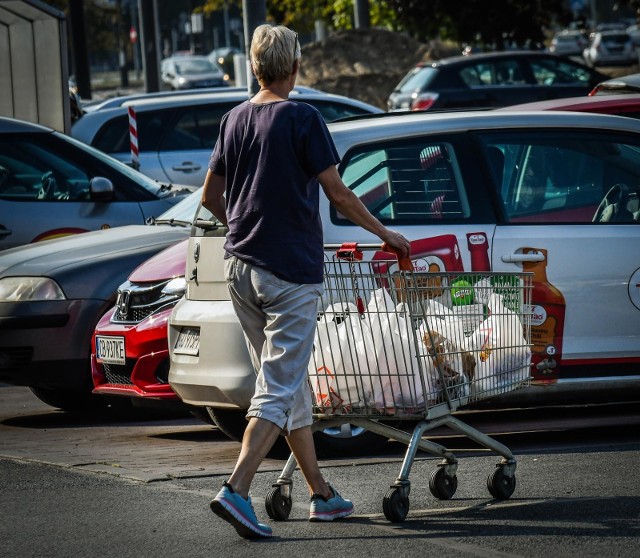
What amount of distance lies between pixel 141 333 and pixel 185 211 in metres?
1.50

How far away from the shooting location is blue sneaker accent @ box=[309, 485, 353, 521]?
A: 5.39 meters

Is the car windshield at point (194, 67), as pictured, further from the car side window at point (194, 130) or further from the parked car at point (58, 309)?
the parked car at point (58, 309)

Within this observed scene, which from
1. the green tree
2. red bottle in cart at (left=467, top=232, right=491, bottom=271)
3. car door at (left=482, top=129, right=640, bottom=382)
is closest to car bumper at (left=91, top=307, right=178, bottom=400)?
red bottle in cart at (left=467, top=232, right=491, bottom=271)

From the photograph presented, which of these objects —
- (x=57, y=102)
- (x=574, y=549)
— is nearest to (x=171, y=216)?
(x=574, y=549)

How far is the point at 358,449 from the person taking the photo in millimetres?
6781

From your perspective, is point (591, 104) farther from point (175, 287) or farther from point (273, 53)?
point (273, 53)

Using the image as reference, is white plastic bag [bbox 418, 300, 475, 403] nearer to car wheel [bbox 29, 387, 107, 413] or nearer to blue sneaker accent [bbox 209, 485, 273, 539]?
blue sneaker accent [bbox 209, 485, 273, 539]

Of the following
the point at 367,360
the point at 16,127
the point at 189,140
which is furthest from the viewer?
the point at 189,140

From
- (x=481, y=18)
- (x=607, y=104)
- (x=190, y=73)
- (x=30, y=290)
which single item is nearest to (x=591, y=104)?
(x=607, y=104)

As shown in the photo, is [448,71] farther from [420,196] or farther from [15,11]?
[420,196]

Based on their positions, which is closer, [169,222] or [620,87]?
[169,222]

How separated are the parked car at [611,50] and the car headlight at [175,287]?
55.0 metres

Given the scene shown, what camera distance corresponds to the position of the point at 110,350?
7844 mm

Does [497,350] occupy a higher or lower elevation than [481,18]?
lower
